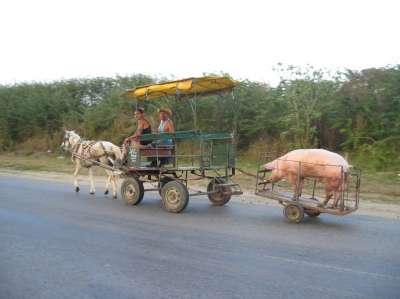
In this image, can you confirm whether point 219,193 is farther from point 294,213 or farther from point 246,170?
point 246,170

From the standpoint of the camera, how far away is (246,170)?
17.4 metres

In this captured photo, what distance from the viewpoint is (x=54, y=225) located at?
8.73 meters

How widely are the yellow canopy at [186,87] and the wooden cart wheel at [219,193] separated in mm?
2160

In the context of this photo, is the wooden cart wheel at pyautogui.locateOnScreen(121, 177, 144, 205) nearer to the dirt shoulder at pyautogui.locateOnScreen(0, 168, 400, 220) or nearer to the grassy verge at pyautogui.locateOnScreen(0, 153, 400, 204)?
the dirt shoulder at pyautogui.locateOnScreen(0, 168, 400, 220)

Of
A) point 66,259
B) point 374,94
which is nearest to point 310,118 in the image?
point 374,94

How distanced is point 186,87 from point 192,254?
4151 millimetres

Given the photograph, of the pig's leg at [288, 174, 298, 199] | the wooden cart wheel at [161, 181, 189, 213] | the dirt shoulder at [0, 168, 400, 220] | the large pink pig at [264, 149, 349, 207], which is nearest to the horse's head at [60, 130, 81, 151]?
the dirt shoulder at [0, 168, 400, 220]

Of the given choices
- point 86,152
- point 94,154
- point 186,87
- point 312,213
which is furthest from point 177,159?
point 86,152

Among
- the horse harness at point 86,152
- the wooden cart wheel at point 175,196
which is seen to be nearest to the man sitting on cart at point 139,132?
the wooden cart wheel at point 175,196

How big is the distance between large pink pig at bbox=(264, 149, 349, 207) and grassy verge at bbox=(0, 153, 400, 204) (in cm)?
373

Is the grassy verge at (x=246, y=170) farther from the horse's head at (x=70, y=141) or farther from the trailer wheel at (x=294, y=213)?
the horse's head at (x=70, y=141)

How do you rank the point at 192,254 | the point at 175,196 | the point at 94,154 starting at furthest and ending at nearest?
1. the point at 94,154
2. the point at 175,196
3. the point at 192,254

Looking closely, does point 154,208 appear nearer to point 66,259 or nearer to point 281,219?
point 281,219

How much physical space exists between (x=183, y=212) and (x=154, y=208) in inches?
35.2
